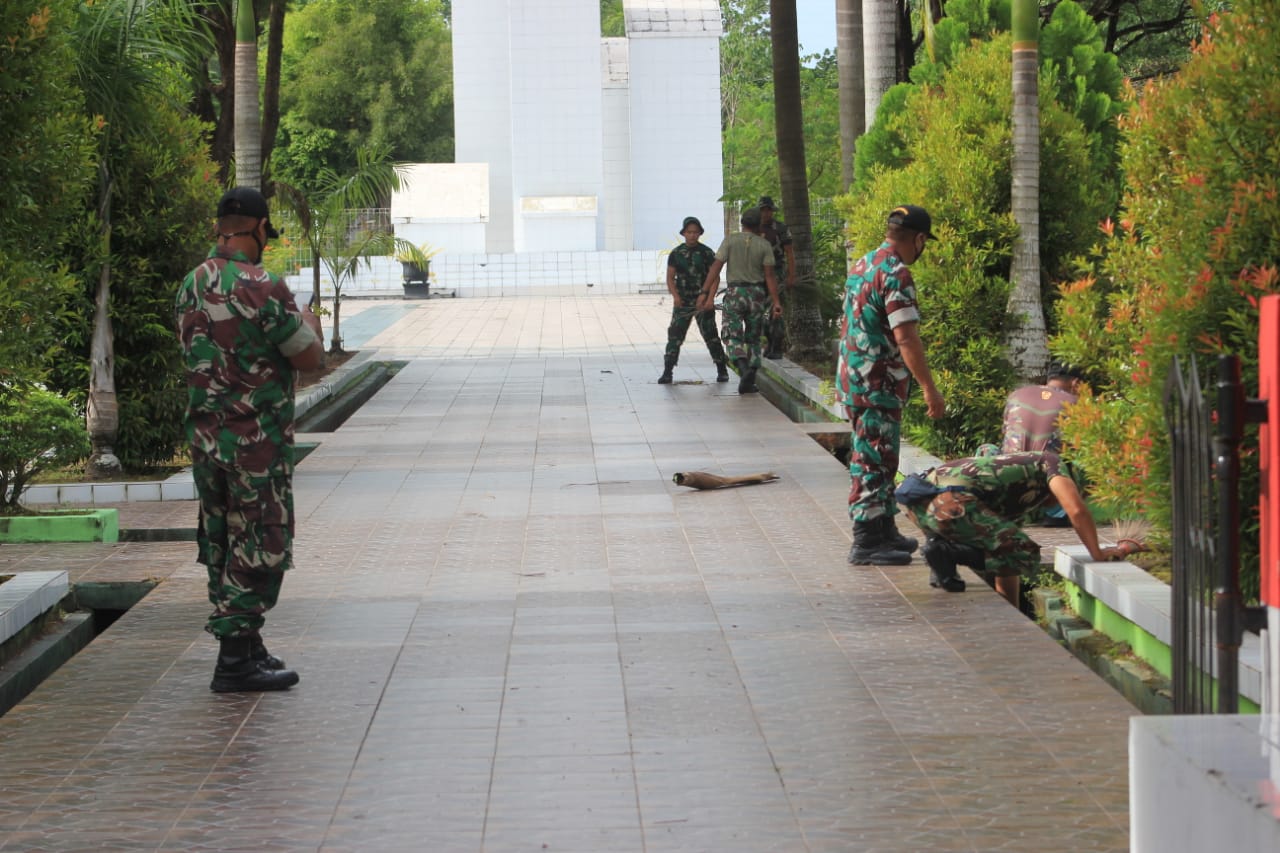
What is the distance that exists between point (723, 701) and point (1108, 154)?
765 centimetres

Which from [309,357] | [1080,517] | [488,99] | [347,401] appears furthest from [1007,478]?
[488,99]

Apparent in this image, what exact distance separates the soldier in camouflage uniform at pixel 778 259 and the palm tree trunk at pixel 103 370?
831cm

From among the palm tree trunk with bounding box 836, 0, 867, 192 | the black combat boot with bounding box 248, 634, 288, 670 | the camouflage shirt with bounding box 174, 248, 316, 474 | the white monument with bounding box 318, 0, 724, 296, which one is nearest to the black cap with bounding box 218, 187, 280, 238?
the camouflage shirt with bounding box 174, 248, 316, 474

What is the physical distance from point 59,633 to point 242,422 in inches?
77.0

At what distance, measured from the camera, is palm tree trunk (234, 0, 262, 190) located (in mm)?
15242

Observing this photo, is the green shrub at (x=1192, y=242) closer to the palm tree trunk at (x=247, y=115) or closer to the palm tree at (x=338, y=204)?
the palm tree trunk at (x=247, y=115)

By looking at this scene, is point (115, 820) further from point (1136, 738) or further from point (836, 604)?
point (836, 604)

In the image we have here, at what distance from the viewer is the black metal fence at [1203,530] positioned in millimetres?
3469

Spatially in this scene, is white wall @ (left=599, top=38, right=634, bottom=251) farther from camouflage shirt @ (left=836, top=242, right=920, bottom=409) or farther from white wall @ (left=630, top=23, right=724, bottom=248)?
camouflage shirt @ (left=836, top=242, right=920, bottom=409)

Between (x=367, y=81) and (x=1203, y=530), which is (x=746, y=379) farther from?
(x=367, y=81)

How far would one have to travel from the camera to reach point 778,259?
18.8 meters

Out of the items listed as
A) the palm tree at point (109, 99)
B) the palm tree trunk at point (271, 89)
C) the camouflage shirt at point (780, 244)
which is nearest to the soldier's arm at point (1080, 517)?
the palm tree at point (109, 99)

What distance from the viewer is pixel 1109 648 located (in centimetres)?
662

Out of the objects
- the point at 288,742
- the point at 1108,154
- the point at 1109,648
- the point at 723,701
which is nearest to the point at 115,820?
Answer: the point at 288,742
